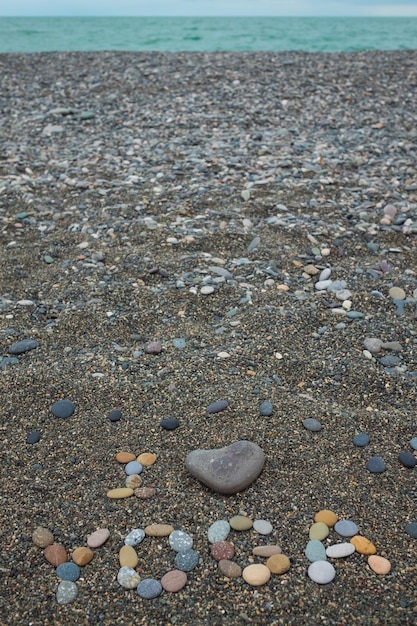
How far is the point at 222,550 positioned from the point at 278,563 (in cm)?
22

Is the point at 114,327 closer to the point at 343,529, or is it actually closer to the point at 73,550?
the point at 73,550

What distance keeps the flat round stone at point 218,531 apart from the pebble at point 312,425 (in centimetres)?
68

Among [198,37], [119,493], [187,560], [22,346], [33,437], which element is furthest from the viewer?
[198,37]

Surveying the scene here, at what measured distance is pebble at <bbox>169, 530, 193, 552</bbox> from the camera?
7.36ft

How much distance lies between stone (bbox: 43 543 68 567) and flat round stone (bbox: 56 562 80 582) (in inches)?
0.8

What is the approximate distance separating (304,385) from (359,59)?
9917 millimetres

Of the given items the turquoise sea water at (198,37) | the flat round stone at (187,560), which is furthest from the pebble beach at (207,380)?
the turquoise sea water at (198,37)

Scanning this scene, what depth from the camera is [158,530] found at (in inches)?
90.6

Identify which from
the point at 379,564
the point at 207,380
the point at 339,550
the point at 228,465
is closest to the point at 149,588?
the point at 228,465

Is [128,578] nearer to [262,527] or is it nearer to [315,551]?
[262,527]

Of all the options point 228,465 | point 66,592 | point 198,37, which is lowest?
point 66,592

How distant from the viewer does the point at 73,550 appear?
2.23 meters

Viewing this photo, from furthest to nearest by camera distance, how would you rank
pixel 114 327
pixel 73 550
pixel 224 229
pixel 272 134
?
pixel 272 134, pixel 224 229, pixel 114 327, pixel 73 550

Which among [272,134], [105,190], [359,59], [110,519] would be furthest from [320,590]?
[359,59]
